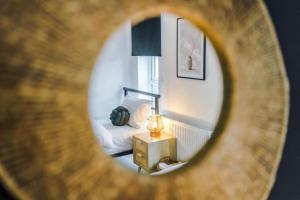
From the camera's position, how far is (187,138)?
103 cm

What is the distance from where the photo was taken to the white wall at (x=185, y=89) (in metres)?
1.44

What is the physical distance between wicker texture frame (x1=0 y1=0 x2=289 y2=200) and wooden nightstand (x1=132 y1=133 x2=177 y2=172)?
30 centimetres

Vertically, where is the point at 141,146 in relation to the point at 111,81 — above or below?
below

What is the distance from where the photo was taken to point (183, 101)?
178 centimetres

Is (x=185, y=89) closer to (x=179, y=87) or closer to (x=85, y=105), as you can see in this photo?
(x=179, y=87)

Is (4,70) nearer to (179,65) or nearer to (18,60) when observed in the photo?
(18,60)

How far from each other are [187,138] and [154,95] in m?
0.24

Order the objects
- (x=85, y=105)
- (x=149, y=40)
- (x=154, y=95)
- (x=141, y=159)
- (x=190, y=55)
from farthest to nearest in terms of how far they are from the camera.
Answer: (x=190, y=55) < (x=149, y=40) < (x=154, y=95) < (x=141, y=159) < (x=85, y=105)

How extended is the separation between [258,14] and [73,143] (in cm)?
40

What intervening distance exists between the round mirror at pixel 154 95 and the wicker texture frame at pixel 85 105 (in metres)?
0.05

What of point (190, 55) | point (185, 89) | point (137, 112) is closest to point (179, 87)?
point (185, 89)

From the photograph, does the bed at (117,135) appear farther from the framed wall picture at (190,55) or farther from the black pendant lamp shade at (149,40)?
the framed wall picture at (190,55)

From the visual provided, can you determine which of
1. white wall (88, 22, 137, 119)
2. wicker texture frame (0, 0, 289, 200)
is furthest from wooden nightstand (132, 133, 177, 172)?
wicker texture frame (0, 0, 289, 200)

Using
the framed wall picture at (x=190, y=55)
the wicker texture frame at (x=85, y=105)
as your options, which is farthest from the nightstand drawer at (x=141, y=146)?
the framed wall picture at (x=190, y=55)
